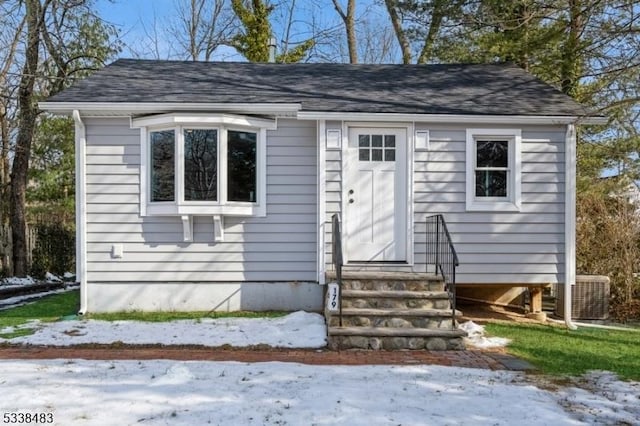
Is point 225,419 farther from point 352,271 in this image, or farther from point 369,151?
point 369,151

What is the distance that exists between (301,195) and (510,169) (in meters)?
3.11

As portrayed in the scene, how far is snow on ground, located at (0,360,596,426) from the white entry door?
2624mm

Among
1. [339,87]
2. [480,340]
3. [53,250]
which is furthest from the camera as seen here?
[53,250]

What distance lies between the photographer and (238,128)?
693 cm

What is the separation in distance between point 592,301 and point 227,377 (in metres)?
6.40

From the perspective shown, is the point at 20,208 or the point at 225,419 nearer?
the point at 225,419

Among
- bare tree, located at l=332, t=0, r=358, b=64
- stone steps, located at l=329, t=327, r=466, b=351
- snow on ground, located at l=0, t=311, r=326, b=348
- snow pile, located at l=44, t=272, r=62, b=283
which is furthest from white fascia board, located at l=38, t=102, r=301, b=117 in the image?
bare tree, located at l=332, t=0, r=358, b=64

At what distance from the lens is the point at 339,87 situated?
783 centimetres

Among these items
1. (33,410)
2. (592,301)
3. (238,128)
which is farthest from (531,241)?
(33,410)

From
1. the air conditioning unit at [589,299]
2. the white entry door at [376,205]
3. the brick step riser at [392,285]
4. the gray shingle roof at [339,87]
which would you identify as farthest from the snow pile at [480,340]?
the gray shingle roof at [339,87]

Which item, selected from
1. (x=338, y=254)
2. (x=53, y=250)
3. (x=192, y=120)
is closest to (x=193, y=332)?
(x=338, y=254)

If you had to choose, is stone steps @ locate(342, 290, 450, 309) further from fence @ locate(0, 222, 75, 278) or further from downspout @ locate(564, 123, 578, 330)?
fence @ locate(0, 222, 75, 278)

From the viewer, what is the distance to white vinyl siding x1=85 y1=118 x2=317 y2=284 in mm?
6953

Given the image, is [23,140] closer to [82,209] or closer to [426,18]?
[82,209]
